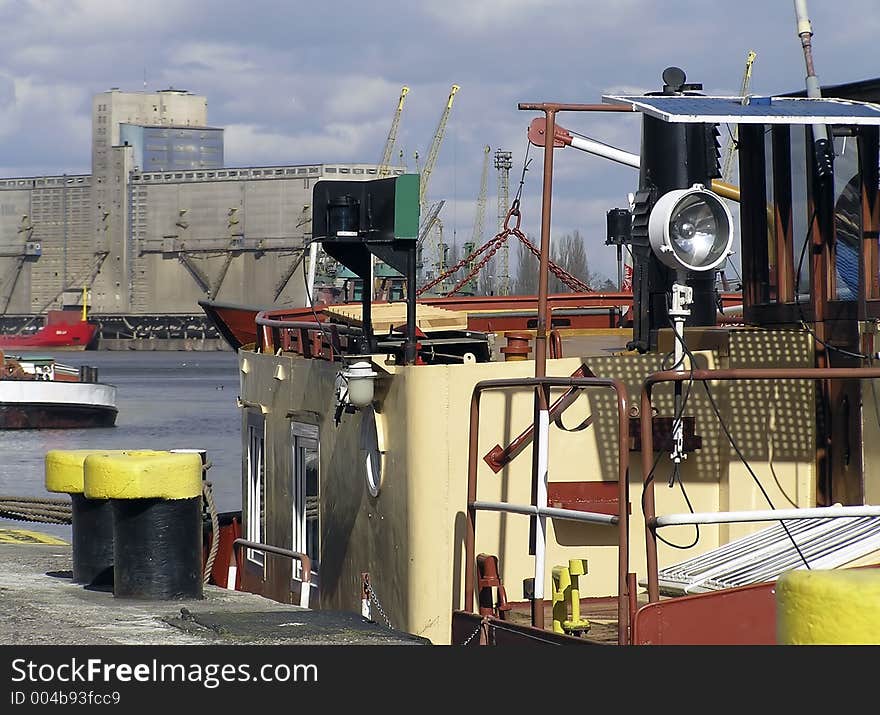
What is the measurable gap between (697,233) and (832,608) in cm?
420

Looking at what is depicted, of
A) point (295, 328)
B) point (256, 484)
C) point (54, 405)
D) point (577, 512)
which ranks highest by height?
point (295, 328)

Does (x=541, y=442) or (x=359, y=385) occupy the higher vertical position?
(x=359, y=385)

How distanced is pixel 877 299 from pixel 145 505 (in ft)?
17.0

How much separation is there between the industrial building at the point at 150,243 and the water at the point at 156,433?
105 ft

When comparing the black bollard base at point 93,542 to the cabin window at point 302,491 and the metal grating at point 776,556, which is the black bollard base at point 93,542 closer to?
A: the cabin window at point 302,491

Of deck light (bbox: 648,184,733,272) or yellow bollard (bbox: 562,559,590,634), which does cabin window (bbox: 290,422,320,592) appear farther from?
yellow bollard (bbox: 562,559,590,634)

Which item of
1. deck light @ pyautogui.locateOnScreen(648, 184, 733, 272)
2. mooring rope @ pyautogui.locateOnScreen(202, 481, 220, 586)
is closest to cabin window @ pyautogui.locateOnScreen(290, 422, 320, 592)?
mooring rope @ pyautogui.locateOnScreen(202, 481, 220, 586)

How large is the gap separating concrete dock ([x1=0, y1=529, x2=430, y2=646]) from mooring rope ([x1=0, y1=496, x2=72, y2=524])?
681cm

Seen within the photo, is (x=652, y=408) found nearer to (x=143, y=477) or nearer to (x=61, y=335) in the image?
(x=143, y=477)

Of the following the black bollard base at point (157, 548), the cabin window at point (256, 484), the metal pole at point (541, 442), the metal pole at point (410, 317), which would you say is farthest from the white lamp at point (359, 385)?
the cabin window at point (256, 484)

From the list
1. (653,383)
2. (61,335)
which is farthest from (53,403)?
(61,335)

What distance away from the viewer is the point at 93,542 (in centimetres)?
1205

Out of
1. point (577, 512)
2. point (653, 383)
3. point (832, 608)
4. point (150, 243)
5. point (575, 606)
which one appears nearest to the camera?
point (832, 608)

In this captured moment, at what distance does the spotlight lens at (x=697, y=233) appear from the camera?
30.1 feet
